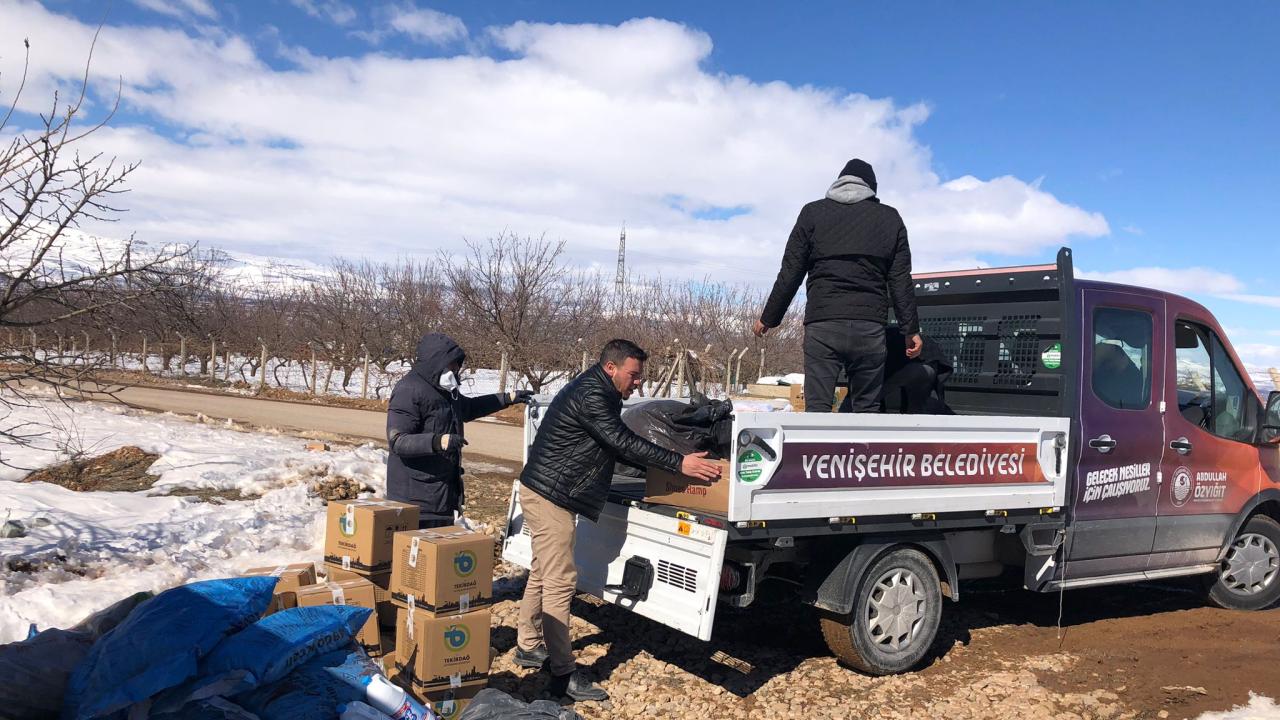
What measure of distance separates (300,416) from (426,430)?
14474mm

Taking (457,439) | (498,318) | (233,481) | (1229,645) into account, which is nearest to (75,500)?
(233,481)

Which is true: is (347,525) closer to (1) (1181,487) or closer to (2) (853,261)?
(2) (853,261)

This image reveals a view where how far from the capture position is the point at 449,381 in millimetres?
5316

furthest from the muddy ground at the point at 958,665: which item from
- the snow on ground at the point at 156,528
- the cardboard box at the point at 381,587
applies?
the snow on ground at the point at 156,528

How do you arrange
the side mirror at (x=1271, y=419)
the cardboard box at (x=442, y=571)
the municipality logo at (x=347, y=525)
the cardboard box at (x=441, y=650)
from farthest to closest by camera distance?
the side mirror at (x=1271, y=419) < the municipality logo at (x=347, y=525) < the cardboard box at (x=442, y=571) < the cardboard box at (x=441, y=650)

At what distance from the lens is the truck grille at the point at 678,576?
420cm

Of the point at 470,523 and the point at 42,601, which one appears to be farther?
the point at 470,523

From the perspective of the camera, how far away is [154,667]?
308 cm

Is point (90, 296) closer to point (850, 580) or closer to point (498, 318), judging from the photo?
point (850, 580)

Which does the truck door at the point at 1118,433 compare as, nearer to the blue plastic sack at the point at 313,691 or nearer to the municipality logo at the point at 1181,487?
the municipality logo at the point at 1181,487

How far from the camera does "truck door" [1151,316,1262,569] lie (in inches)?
235

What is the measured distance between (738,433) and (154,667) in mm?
2452

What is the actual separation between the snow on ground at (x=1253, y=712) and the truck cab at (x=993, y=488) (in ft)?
3.52

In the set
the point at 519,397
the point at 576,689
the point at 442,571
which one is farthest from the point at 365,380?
the point at 442,571
